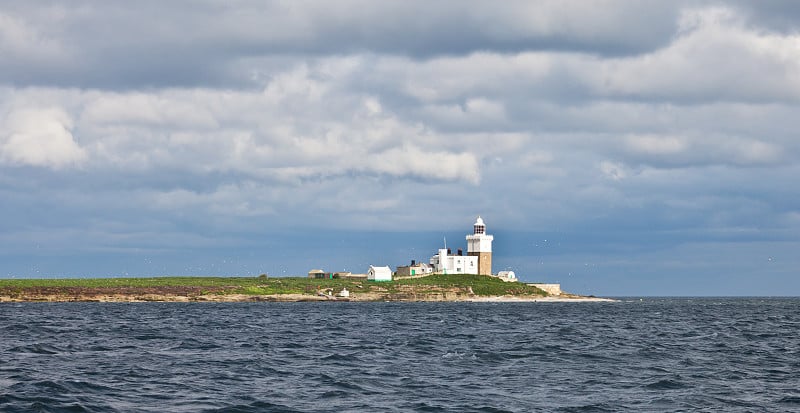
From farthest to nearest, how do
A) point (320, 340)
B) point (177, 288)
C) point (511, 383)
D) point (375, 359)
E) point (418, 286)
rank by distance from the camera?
1. point (418, 286)
2. point (177, 288)
3. point (320, 340)
4. point (375, 359)
5. point (511, 383)

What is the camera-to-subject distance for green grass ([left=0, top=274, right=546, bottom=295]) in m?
166

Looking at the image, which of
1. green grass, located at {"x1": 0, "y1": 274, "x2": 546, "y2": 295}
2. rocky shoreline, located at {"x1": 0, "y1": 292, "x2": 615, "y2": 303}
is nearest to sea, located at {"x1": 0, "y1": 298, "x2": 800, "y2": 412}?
rocky shoreline, located at {"x1": 0, "y1": 292, "x2": 615, "y2": 303}

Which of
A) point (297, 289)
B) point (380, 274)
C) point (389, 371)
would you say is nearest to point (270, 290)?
point (297, 289)

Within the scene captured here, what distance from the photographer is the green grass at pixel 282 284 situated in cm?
16612

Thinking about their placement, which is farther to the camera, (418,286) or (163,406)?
(418,286)

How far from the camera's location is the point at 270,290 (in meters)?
172

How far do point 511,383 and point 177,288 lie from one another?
13749cm

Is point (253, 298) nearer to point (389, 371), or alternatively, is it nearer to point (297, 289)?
point (297, 289)

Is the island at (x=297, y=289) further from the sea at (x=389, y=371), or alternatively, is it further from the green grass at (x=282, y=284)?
the sea at (x=389, y=371)

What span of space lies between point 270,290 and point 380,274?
102 ft

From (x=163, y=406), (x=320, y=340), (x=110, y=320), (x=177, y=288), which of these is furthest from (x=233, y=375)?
(x=177, y=288)

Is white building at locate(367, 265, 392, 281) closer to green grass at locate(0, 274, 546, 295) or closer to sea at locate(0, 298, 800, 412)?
green grass at locate(0, 274, 546, 295)

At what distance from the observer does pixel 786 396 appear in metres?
34.3

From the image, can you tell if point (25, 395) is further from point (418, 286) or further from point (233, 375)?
point (418, 286)
